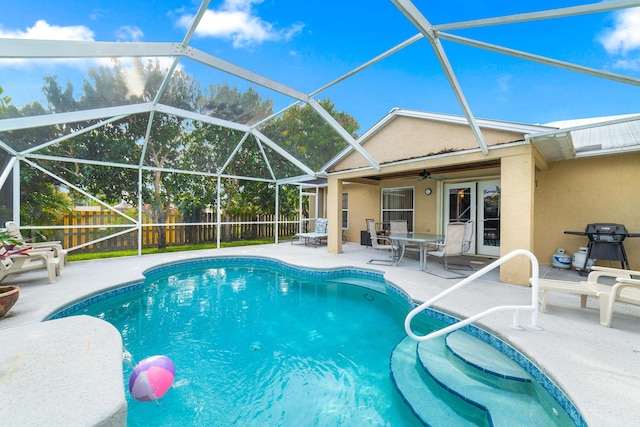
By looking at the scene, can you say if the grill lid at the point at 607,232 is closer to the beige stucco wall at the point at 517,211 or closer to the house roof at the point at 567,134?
the house roof at the point at 567,134

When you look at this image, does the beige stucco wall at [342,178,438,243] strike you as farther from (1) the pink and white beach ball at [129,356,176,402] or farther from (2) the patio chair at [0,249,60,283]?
(2) the patio chair at [0,249,60,283]

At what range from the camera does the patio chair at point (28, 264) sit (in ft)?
14.7

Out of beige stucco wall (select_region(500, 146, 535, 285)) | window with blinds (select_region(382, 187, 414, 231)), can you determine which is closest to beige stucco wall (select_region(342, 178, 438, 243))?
window with blinds (select_region(382, 187, 414, 231))

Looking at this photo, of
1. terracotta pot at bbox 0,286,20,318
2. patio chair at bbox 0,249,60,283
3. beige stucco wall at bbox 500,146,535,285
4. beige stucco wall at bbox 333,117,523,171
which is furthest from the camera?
beige stucco wall at bbox 333,117,523,171

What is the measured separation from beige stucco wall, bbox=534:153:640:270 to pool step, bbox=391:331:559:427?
5.51m

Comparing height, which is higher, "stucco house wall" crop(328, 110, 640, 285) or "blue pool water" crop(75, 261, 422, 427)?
"stucco house wall" crop(328, 110, 640, 285)

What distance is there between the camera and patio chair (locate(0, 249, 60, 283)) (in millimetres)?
4476

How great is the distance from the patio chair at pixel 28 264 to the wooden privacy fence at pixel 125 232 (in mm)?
2852

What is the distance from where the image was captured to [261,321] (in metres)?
4.33

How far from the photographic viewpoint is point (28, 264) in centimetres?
513

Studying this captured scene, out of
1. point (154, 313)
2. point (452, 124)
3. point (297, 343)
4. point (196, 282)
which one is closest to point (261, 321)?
point (297, 343)

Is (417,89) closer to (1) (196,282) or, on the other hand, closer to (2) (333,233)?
(2) (333,233)

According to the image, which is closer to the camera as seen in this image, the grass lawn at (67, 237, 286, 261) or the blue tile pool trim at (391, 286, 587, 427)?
the blue tile pool trim at (391, 286, 587, 427)

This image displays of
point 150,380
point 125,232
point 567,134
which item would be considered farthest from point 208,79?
point 567,134
